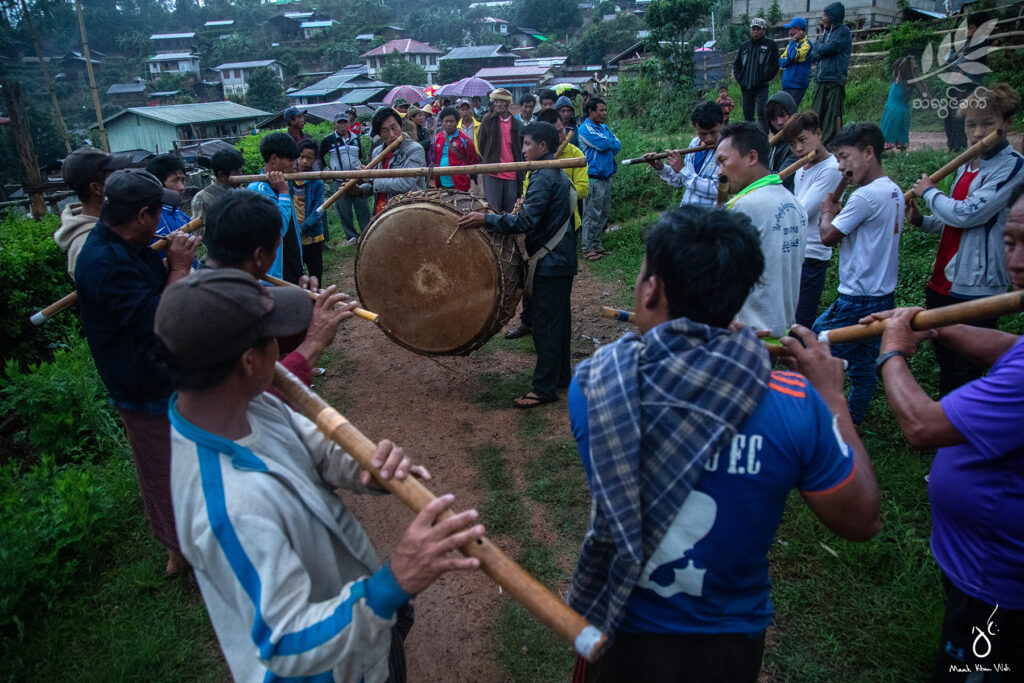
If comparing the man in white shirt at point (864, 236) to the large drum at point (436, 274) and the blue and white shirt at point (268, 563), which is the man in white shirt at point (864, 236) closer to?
the large drum at point (436, 274)

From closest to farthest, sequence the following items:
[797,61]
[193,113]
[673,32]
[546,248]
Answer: [546,248] → [797,61] → [673,32] → [193,113]

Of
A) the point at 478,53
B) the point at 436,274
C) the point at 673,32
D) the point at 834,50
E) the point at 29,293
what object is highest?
the point at 478,53

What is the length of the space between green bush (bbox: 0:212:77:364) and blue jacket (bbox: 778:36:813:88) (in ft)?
33.6

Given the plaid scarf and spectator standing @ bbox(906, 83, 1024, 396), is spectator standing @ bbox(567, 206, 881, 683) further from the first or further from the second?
spectator standing @ bbox(906, 83, 1024, 396)

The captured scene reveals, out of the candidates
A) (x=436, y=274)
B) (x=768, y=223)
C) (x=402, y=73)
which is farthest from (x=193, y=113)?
(x=768, y=223)

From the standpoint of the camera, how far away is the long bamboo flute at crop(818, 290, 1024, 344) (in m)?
1.87

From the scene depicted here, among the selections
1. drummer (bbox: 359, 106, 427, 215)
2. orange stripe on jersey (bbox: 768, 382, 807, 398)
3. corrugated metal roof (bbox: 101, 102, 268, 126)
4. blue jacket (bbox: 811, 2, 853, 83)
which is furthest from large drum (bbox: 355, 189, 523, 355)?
corrugated metal roof (bbox: 101, 102, 268, 126)

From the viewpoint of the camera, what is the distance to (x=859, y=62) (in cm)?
1630

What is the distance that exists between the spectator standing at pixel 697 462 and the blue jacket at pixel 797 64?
961 centimetres

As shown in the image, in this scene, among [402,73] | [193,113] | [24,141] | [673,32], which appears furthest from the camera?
[402,73]

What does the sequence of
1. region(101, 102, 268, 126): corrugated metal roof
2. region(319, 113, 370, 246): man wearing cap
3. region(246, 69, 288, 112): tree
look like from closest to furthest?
1. region(319, 113, 370, 246): man wearing cap
2. region(101, 102, 268, 126): corrugated metal roof
3. region(246, 69, 288, 112): tree

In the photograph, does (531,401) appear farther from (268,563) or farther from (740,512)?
(268,563)

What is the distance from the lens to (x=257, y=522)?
1.37 metres

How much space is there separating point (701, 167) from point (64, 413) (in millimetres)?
5835
